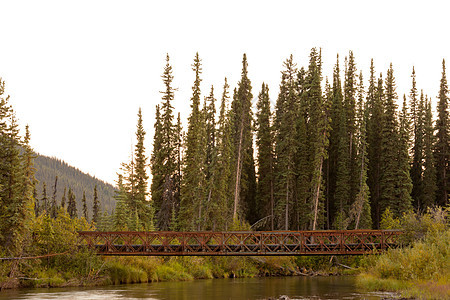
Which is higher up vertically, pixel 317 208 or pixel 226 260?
pixel 317 208

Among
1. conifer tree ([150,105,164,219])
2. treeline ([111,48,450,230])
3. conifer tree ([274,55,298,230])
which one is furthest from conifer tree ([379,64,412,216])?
conifer tree ([150,105,164,219])

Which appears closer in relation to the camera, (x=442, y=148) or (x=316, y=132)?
(x=316, y=132)

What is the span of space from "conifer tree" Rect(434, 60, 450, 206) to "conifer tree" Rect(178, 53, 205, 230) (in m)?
35.7

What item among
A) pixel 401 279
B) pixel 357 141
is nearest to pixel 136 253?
pixel 401 279

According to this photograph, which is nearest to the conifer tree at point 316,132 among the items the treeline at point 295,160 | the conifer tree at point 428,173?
the treeline at point 295,160

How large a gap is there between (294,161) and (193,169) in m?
14.5

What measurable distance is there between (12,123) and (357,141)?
4523 centimetres

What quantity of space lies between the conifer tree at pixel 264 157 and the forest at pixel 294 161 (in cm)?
16

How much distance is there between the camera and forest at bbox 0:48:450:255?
59.8 meters

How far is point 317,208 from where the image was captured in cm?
6203

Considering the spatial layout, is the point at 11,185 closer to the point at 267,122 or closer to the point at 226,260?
the point at 226,260

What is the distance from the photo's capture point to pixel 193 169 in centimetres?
6166

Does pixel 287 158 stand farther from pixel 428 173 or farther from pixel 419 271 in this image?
pixel 419 271

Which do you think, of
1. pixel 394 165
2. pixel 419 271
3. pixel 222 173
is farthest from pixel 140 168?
pixel 419 271
